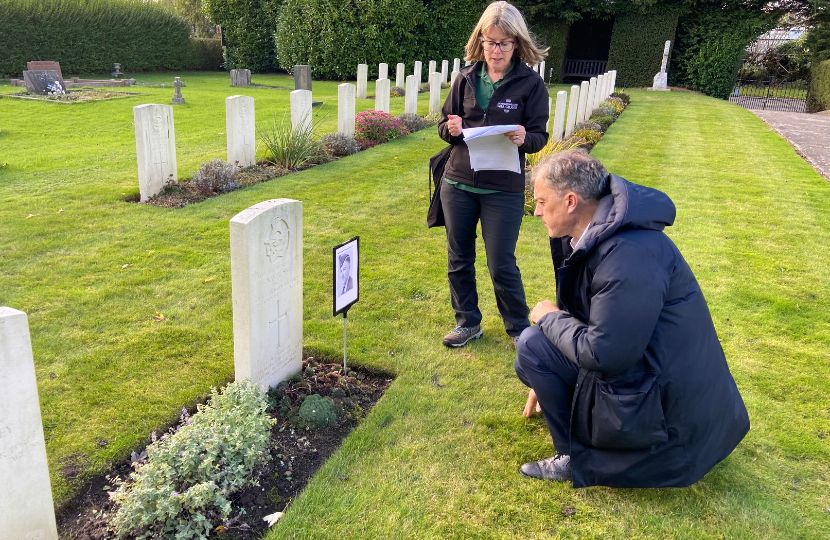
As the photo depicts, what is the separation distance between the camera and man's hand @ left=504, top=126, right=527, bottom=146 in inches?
142

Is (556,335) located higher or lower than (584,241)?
lower

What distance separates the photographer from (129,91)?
1817 centimetres

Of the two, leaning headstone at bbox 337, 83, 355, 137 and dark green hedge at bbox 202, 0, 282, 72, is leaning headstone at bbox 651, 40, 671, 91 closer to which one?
dark green hedge at bbox 202, 0, 282, 72

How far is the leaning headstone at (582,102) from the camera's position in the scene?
13.7 m

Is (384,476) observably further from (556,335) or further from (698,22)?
(698,22)

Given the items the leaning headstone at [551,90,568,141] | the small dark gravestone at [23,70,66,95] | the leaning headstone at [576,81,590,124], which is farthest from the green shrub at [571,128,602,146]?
the small dark gravestone at [23,70,66,95]

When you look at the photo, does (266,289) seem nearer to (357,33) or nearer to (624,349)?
(624,349)

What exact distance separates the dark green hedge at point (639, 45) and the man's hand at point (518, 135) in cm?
2734

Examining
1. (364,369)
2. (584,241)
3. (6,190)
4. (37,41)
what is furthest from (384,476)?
(37,41)

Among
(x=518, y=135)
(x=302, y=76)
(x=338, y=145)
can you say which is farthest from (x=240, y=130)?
(x=302, y=76)

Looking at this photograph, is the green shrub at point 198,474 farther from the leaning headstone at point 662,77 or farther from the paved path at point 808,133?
the leaning headstone at point 662,77

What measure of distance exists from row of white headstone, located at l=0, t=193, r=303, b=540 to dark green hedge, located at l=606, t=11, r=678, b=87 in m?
28.3

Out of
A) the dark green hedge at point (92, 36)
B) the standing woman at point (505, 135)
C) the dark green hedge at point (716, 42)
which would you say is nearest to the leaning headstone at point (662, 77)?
the dark green hedge at point (716, 42)

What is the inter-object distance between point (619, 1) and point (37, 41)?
2439 centimetres
